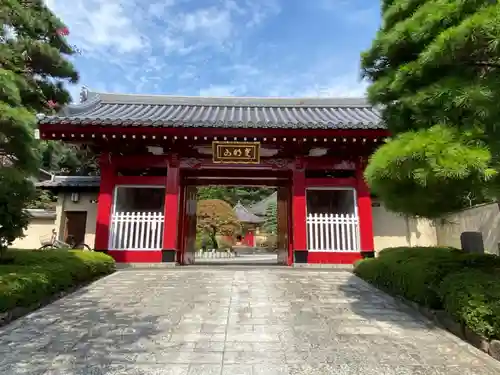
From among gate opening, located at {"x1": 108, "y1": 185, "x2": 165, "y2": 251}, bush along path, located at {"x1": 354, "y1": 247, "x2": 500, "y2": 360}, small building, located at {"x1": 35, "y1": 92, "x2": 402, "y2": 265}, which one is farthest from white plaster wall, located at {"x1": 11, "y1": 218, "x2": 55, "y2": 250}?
bush along path, located at {"x1": 354, "y1": 247, "x2": 500, "y2": 360}

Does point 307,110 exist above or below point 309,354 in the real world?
above

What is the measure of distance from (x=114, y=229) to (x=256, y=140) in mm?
4683

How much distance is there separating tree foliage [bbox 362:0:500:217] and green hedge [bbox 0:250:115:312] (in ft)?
16.1

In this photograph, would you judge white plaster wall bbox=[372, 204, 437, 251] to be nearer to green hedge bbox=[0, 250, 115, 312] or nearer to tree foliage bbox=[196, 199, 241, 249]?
green hedge bbox=[0, 250, 115, 312]

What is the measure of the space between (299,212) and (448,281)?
556cm

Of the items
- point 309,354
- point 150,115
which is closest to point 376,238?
point 309,354

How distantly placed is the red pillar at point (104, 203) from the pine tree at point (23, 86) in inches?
79.9

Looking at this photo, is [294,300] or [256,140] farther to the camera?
[256,140]

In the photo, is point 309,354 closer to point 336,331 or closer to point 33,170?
point 336,331

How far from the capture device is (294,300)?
5.59m

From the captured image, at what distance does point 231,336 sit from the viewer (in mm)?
3984

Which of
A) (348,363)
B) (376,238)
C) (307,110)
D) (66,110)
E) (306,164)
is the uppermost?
(307,110)

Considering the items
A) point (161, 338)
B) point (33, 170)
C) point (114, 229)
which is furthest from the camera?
point (114, 229)

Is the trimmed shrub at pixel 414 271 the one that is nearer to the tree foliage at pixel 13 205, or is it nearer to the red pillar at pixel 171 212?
the red pillar at pixel 171 212
